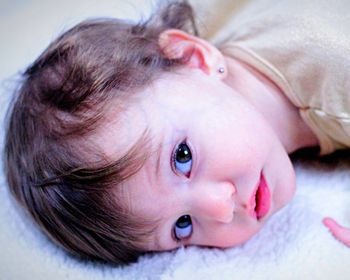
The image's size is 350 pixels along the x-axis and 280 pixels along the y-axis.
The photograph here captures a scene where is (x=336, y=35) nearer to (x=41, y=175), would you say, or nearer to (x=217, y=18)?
(x=217, y=18)

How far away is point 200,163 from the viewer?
780 mm

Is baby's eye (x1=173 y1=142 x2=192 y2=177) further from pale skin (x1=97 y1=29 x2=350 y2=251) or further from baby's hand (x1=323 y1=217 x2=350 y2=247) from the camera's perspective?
baby's hand (x1=323 y1=217 x2=350 y2=247)

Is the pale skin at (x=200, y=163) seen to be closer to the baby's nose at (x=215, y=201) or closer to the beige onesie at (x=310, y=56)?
the baby's nose at (x=215, y=201)

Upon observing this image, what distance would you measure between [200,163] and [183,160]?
3cm

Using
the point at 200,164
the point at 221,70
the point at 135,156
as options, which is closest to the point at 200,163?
the point at 200,164

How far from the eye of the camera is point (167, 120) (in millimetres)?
777

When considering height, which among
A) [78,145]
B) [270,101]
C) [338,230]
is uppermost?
Result: [78,145]

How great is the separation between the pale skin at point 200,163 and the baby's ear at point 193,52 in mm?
33

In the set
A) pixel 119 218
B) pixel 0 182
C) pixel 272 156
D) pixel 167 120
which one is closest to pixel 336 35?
pixel 272 156

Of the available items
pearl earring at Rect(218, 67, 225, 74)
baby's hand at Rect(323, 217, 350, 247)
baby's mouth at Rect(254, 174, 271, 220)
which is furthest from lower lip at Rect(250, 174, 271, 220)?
pearl earring at Rect(218, 67, 225, 74)

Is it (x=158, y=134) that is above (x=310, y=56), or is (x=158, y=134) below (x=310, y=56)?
above

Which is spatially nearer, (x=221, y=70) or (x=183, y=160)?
(x=183, y=160)

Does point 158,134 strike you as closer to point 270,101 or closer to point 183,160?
point 183,160

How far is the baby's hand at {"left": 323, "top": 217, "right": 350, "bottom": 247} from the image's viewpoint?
807mm
